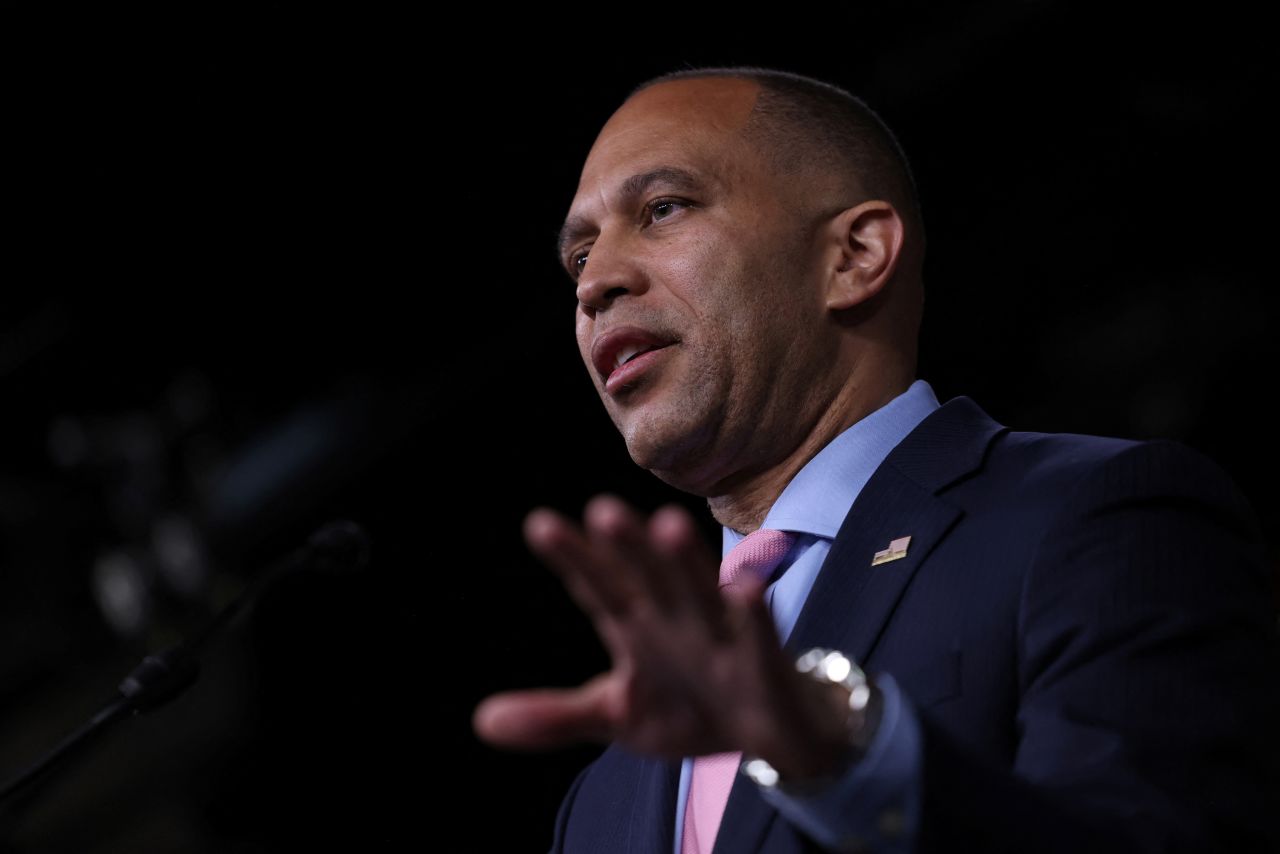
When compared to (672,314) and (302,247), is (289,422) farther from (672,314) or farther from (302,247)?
(672,314)

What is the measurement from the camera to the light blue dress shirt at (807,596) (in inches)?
32.5

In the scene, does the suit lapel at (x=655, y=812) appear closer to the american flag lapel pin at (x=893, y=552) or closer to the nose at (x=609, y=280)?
the american flag lapel pin at (x=893, y=552)

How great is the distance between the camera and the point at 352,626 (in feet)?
12.3

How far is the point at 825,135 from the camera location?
1990mm

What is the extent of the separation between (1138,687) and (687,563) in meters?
0.51

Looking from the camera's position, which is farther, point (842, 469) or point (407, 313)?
point (407, 313)

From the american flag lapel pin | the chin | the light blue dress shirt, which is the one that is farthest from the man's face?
the american flag lapel pin

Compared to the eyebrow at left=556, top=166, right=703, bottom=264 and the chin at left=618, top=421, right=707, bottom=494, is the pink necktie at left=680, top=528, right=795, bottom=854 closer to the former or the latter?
the chin at left=618, top=421, right=707, bottom=494

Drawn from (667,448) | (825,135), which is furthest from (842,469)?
(825,135)

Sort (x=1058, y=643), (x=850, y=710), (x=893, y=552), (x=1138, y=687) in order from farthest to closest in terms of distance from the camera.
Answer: (x=893, y=552)
(x=1058, y=643)
(x=1138, y=687)
(x=850, y=710)

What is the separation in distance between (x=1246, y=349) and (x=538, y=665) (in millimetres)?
1940

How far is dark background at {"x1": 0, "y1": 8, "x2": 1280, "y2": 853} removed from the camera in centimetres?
317

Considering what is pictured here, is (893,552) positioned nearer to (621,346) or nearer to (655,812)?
(655,812)

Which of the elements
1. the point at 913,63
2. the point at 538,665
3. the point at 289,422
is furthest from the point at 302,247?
the point at 913,63
